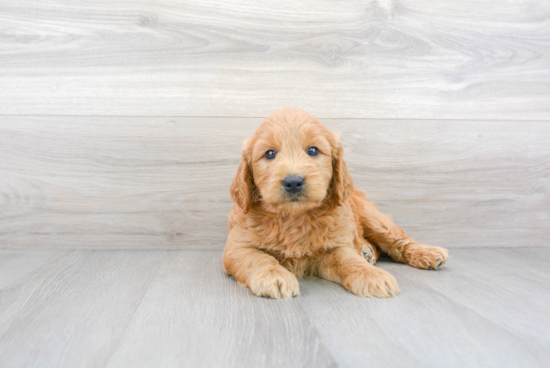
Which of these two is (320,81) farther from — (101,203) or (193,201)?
(101,203)

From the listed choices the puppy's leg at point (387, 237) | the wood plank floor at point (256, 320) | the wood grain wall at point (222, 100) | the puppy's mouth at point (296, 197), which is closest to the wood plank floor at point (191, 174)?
the wood grain wall at point (222, 100)

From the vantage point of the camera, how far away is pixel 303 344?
1109mm

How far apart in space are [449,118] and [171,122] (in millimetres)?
1783

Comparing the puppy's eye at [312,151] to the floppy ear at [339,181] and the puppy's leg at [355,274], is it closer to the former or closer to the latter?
the floppy ear at [339,181]

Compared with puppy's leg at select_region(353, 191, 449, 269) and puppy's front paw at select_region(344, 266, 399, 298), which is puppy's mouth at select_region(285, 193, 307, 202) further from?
puppy's leg at select_region(353, 191, 449, 269)

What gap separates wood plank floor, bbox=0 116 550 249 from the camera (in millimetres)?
2367

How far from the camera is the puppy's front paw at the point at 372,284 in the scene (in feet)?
4.95

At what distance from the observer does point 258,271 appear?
61.2 inches

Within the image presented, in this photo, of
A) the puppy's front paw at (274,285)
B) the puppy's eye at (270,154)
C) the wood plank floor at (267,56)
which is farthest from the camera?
the wood plank floor at (267,56)

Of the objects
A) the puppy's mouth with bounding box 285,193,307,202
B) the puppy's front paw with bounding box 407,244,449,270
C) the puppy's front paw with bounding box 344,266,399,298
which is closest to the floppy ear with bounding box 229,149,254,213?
the puppy's mouth with bounding box 285,193,307,202

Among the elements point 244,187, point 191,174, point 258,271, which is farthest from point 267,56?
point 258,271

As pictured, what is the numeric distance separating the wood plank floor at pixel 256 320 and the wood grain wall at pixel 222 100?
53cm

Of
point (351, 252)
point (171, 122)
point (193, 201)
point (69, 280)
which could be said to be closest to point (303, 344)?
point (351, 252)

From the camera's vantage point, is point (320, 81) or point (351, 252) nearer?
point (351, 252)
